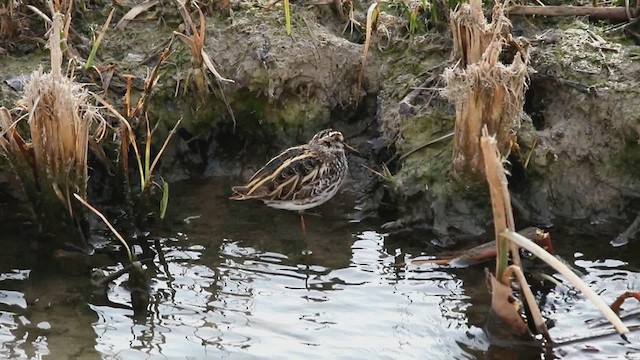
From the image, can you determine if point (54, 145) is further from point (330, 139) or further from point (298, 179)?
point (330, 139)

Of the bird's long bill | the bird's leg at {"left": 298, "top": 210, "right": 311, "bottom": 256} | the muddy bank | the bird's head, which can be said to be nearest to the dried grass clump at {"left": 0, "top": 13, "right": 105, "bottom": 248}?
the muddy bank

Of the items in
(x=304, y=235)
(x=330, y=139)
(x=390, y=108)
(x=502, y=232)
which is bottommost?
(x=304, y=235)

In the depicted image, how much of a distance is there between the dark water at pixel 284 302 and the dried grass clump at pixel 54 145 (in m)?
0.36

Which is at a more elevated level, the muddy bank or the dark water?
the muddy bank

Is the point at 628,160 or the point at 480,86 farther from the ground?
the point at 480,86

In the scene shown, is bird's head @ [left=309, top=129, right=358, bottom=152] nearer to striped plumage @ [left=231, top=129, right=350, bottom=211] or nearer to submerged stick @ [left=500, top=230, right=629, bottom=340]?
striped plumage @ [left=231, top=129, right=350, bottom=211]

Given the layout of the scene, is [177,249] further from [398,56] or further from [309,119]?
[398,56]

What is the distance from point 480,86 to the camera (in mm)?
5809

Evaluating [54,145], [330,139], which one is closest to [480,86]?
[330,139]

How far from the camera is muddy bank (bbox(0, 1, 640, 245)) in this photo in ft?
20.8

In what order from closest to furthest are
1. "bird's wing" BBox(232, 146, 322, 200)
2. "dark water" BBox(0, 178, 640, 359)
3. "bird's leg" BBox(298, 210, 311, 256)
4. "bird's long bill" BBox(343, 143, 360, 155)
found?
"dark water" BBox(0, 178, 640, 359) → "bird's leg" BBox(298, 210, 311, 256) → "bird's wing" BBox(232, 146, 322, 200) → "bird's long bill" BBox(343, 143, 360, 155)

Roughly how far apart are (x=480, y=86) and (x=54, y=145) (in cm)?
254

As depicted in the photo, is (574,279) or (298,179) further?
(298,179)

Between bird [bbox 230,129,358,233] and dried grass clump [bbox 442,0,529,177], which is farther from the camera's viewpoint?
bird [bbox 230,129,358,233]
